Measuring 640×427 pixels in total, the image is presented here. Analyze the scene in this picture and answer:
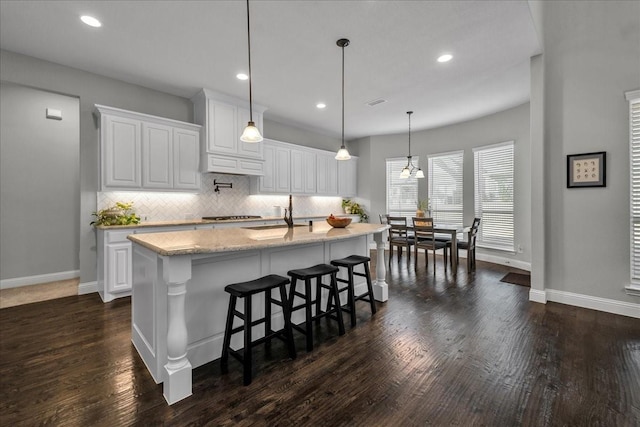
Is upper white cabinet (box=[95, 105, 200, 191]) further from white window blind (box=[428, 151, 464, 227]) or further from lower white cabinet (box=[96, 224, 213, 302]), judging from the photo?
white window blind (box=[428, 151, 464, 227])

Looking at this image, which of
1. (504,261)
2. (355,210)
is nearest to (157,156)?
(355,210)

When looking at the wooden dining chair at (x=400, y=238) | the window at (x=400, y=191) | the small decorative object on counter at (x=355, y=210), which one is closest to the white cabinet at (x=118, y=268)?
the wooden dining chair at (x=400, y=238)

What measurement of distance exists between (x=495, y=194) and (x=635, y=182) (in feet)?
8.71

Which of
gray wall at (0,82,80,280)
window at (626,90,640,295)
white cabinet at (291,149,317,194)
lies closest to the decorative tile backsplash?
white cabinet at (291,149,317,194)

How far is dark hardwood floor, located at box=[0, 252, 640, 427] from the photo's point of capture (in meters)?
1.65

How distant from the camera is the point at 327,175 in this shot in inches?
277

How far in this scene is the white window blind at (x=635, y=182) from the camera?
9.82ft

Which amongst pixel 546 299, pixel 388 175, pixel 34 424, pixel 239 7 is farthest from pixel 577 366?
pixel 388 175

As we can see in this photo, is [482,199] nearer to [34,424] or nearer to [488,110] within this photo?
[488,110]

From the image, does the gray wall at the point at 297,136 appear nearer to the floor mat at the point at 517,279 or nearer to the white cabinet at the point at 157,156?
the white cabinet at the point at 157,156

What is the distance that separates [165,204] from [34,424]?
3391 mm

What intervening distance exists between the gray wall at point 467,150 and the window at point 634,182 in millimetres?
2130

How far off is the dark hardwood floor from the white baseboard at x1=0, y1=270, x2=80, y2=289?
151 centimetres

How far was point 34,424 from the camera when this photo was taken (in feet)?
5.19
